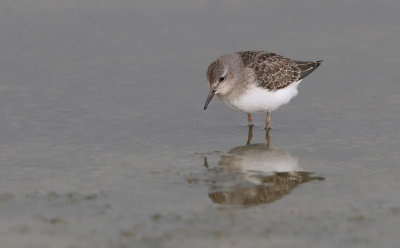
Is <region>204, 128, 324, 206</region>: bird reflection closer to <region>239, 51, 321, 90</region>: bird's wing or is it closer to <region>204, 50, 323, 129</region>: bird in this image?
<region>204, 50, 323, 129</region>: bird

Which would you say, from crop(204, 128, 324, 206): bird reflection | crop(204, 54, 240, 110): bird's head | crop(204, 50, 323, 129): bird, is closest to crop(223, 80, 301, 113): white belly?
crop(204, 50, 323, 129): bird

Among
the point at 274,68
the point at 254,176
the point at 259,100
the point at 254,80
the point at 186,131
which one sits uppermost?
the point at 274,68

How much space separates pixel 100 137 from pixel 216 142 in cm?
219

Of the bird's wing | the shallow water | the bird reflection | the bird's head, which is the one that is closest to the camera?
the shallow water

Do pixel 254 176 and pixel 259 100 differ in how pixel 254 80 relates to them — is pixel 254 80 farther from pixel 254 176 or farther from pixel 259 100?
pixel 254 176

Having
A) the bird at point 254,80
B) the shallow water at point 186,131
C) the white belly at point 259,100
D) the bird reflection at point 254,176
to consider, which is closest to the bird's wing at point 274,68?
the bird at point 254,80

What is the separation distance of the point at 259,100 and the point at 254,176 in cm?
330

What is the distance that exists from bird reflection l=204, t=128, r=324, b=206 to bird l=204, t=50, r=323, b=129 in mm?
1479

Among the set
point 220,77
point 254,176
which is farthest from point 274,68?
point 254,176

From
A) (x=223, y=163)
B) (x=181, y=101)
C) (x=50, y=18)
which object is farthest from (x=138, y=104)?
(x=50, y=18)

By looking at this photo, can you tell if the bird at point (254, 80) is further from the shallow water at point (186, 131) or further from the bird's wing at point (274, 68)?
the shallow water at point (186, 131)

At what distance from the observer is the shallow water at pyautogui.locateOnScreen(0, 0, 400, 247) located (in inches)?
432

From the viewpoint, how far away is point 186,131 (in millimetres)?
15172

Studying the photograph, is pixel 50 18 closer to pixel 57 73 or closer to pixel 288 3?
pixel 57 73
